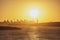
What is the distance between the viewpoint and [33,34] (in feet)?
3.70

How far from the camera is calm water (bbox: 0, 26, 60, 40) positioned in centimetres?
111

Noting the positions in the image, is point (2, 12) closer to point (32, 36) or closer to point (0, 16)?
point (0, 16)

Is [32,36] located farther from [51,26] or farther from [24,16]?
[24,16]

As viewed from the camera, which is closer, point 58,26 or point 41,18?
point 58,26

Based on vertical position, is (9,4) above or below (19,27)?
above

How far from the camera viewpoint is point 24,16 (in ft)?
4.68

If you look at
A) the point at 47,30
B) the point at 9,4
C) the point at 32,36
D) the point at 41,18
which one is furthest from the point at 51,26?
the point at 9,4

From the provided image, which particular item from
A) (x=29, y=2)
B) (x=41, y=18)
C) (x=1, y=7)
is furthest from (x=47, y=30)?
(x=1, y=7)

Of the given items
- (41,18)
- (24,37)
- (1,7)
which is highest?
(1,7)

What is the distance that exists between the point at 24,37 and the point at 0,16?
44cm

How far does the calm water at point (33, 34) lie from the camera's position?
3.66ft

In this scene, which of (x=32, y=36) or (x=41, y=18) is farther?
(x=41, y=18)

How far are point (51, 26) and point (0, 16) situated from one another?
0.56m

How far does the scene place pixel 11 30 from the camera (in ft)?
3.73
